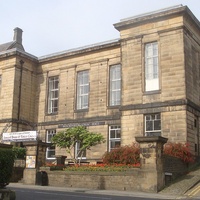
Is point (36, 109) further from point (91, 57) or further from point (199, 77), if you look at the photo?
point (199, 77)

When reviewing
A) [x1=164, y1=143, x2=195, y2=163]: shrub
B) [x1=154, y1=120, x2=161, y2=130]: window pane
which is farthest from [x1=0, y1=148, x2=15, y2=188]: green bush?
[x1=154, y1=120, x2=161, y2=130]: window pane

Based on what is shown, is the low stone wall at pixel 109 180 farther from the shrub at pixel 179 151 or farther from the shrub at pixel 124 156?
the shrub at pixel 179 151

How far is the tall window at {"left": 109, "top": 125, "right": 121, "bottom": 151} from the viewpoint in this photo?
26.3 metres

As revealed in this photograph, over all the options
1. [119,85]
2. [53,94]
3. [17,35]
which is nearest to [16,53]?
[53,94]

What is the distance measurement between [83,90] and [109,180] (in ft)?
42.8

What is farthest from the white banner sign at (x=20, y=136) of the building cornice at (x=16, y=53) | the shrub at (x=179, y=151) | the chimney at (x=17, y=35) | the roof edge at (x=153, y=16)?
the chimney at (x=17, y=35)

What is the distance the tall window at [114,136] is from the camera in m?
26.3

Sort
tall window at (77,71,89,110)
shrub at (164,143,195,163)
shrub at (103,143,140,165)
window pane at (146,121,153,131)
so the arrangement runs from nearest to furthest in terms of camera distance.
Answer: shrub at (103,143,140,165) < shrub at (164,143,195,163) < window pane at (146,121,153,131) < tall window at (77,71,89,110)

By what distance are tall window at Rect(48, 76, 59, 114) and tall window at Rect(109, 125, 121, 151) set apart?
248 inches

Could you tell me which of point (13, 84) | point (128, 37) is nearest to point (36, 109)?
point (13, 84)

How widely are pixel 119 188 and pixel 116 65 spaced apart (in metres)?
13.1

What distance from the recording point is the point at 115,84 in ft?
91.8

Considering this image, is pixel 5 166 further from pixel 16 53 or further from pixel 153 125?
pixel 16 53

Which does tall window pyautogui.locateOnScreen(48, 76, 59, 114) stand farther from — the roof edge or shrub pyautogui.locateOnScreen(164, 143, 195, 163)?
shrub pyautogui.locateOnScreen(164, 143, 195, 163)
